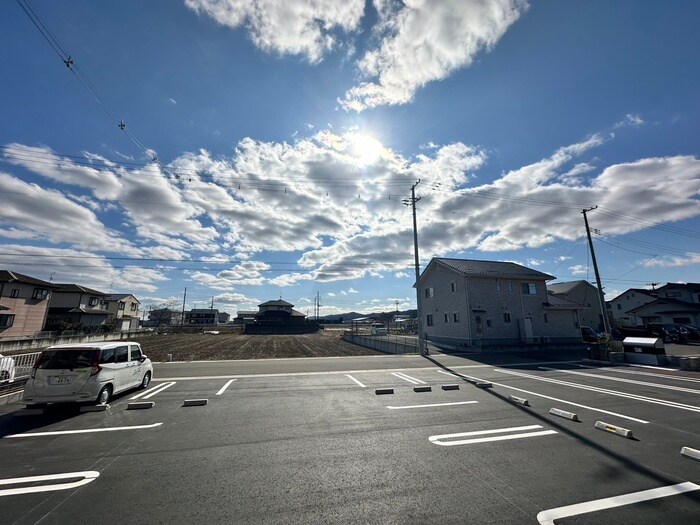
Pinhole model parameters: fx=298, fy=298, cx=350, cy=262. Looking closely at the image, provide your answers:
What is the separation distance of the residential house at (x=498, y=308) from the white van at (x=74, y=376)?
76.3ft

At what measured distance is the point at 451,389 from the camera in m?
10.0

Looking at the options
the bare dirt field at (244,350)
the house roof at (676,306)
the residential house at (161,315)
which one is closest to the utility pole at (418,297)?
the bare dirt field at (244,350)

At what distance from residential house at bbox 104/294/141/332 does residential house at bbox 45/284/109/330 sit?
364 cm

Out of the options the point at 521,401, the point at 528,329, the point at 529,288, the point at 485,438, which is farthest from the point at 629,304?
the point at 485,438

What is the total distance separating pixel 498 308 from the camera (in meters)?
26.4

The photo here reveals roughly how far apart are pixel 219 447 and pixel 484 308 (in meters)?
25.0

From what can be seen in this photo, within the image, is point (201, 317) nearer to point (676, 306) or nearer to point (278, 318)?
point (278, 318)

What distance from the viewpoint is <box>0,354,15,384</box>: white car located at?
9016 mm

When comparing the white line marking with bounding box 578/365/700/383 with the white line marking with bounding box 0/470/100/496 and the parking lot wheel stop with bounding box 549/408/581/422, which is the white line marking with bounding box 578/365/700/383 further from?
the white line marking with bounding box 0/470/100/496

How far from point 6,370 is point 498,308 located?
96.2 feet

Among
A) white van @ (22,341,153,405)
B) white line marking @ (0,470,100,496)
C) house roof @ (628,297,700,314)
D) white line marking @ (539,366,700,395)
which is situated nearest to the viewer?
white line marking @ (0,470,100,496)

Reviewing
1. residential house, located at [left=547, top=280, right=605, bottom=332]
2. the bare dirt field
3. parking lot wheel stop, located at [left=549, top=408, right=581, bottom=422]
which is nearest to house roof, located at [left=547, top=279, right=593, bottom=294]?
residential house, located at [left=547, top=280, right=605, bottom=332]

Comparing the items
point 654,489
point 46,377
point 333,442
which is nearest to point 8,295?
point 46,377

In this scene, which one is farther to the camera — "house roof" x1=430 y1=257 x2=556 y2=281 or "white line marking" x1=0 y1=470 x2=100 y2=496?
"house roof" x1=430 y1=257 x2=556 y2=281
